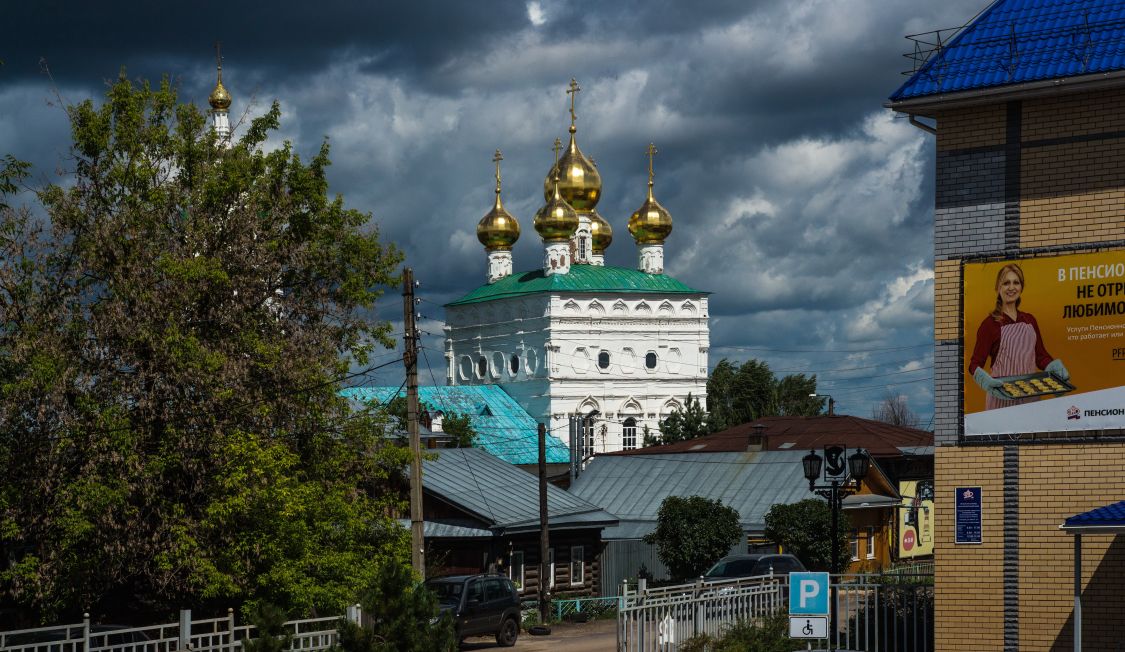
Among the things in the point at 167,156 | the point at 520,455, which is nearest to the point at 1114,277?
the point at 167,156

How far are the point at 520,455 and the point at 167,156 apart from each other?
192 ft

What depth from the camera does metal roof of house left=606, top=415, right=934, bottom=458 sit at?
4744 cm

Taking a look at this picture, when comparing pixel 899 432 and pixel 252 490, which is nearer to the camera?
pixel 252 490

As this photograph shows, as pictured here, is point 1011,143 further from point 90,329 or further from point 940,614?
point 90,329

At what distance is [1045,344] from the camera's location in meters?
16.0

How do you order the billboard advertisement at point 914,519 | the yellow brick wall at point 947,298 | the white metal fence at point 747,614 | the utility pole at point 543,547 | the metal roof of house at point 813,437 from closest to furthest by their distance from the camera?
the yellow brick wall at point 947,298
the white metal fence at point 747,614
the utility pole at point 543,547
the billboard advertisement at point 914,519
the metal roof of house at point 813,437

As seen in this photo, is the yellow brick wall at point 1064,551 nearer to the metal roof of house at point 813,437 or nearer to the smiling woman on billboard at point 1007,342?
the smiling woman on billboard at point 1007,342

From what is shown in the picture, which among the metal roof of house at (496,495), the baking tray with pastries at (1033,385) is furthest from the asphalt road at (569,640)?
the baking tray with pastries at (1033,385)

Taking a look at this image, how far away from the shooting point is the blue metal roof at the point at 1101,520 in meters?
14.2

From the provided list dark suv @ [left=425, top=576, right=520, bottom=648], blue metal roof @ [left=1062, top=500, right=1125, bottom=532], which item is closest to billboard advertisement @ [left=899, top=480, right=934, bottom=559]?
dark suv @ [left=425, top=576, right=520, bottom=648]

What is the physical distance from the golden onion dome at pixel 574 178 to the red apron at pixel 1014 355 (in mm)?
78306

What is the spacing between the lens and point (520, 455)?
80.2 metres

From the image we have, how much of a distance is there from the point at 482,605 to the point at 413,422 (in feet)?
17.4

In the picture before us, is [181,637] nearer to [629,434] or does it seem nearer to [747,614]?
[747,614]
